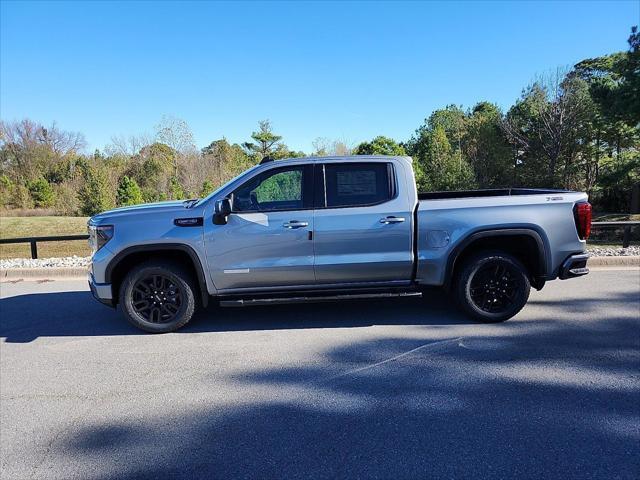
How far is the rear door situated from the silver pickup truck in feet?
0.04

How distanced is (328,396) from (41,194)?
3850 cm

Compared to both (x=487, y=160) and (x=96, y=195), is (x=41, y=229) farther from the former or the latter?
(x=487, y=160)

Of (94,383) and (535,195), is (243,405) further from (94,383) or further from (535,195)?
(535,195)

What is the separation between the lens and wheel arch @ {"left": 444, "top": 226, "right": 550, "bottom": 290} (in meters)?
4.99

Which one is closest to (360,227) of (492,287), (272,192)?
(272,192)

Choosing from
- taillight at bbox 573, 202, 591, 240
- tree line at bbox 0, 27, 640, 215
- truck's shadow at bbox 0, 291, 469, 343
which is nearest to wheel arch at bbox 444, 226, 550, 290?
taillight at bbox 573, 202, 591, 240

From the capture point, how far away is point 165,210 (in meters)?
4.99

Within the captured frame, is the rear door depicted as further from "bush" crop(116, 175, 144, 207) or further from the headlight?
"bush" crop(116, 175, 144, 207)

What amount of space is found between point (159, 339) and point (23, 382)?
134 cm

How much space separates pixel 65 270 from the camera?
30.0 feet

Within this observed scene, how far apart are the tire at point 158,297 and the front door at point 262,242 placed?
0.40m

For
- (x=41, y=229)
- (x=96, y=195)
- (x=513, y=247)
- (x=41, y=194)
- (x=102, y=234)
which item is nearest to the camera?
(x=102, y=234)

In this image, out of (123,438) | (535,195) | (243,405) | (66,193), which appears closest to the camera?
(123,438)

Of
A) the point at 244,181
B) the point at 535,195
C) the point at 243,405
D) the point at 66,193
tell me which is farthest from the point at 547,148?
the point at 66,193
